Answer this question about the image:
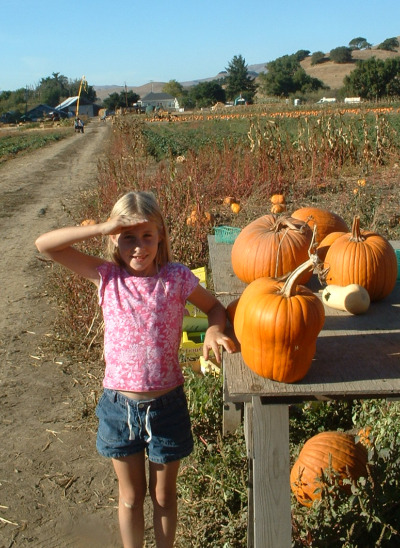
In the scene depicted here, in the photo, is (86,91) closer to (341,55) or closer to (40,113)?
(40,113)

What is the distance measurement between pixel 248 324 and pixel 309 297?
0.75 ft

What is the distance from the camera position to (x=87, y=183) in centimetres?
1543

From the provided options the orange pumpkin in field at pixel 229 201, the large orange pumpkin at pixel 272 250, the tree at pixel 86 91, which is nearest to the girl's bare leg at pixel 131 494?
the large orange pumpkin at pixel 272 250

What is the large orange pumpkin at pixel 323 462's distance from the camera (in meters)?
2.79

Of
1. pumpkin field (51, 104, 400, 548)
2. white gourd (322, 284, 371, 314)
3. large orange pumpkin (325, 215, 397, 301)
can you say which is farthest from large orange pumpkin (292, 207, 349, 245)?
white gourd (322, 284, 371, 314)

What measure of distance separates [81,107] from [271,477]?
5194 inches

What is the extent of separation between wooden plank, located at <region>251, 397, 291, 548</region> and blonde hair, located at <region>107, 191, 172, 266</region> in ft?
2.39

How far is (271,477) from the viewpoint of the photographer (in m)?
2.02

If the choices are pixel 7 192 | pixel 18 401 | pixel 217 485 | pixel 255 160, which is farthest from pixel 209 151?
pixel 217 485

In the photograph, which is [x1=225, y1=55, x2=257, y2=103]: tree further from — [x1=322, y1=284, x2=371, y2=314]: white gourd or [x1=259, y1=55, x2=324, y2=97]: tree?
[x1=322, y1=284, x2=371, y2=314]: white gourd

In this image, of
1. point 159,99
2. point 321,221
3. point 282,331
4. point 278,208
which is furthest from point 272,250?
point 159,99

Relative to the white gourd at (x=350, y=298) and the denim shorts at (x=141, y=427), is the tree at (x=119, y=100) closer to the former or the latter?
the white gourd at (x=350, y=298)

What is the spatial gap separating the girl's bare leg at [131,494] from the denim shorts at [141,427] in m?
Answer: 0.05

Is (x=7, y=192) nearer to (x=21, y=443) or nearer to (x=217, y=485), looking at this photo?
(x=21, y=443)
